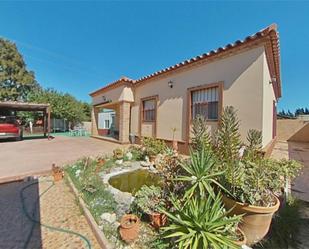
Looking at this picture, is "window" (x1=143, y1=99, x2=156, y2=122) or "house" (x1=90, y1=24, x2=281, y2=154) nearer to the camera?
"house" (x1=90, y1=24, x2=281, y2=154)

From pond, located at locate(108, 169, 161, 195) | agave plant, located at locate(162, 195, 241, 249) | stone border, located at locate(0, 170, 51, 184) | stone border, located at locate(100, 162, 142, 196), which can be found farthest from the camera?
stone border, located at locate(0, 170, 51, 184)

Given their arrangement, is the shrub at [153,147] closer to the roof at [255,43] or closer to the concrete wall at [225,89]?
the concrete wall at [225,89]

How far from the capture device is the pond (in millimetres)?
4961

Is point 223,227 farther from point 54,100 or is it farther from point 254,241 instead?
point 54,100

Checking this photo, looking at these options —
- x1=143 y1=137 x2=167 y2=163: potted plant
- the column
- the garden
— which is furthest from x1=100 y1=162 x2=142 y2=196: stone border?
the column

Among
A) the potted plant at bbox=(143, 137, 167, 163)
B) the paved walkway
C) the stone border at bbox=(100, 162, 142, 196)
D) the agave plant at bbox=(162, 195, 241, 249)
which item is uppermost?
the potted plant at bbox=(143, 137, 167, 163)

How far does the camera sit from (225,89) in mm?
7258

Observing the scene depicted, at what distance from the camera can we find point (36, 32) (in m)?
15.6

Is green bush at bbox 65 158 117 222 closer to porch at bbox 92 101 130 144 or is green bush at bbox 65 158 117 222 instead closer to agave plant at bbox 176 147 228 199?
agave plant at bbox 176 147 228 199

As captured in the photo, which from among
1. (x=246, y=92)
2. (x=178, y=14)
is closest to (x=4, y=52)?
(x=178, y=14)

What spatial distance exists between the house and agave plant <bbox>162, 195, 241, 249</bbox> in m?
4.69

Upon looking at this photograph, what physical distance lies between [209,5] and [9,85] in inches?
1378

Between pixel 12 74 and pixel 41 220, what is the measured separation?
3605 cm

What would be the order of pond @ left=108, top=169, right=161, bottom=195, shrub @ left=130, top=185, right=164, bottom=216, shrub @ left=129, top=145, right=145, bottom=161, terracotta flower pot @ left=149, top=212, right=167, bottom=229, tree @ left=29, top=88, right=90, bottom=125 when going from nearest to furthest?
1. terracotta flower pot @ left=149, top=212, right=167, bottom=229
2. shrub @ left=130, top=185, right=164, bottom=216
3. pond @ left=108, top=169, right=161, bottom=195
4. shrub @ left=129, top=145, right=145, bottom=161
5. tree @ left=29, top=88, right=90, bottom=125
